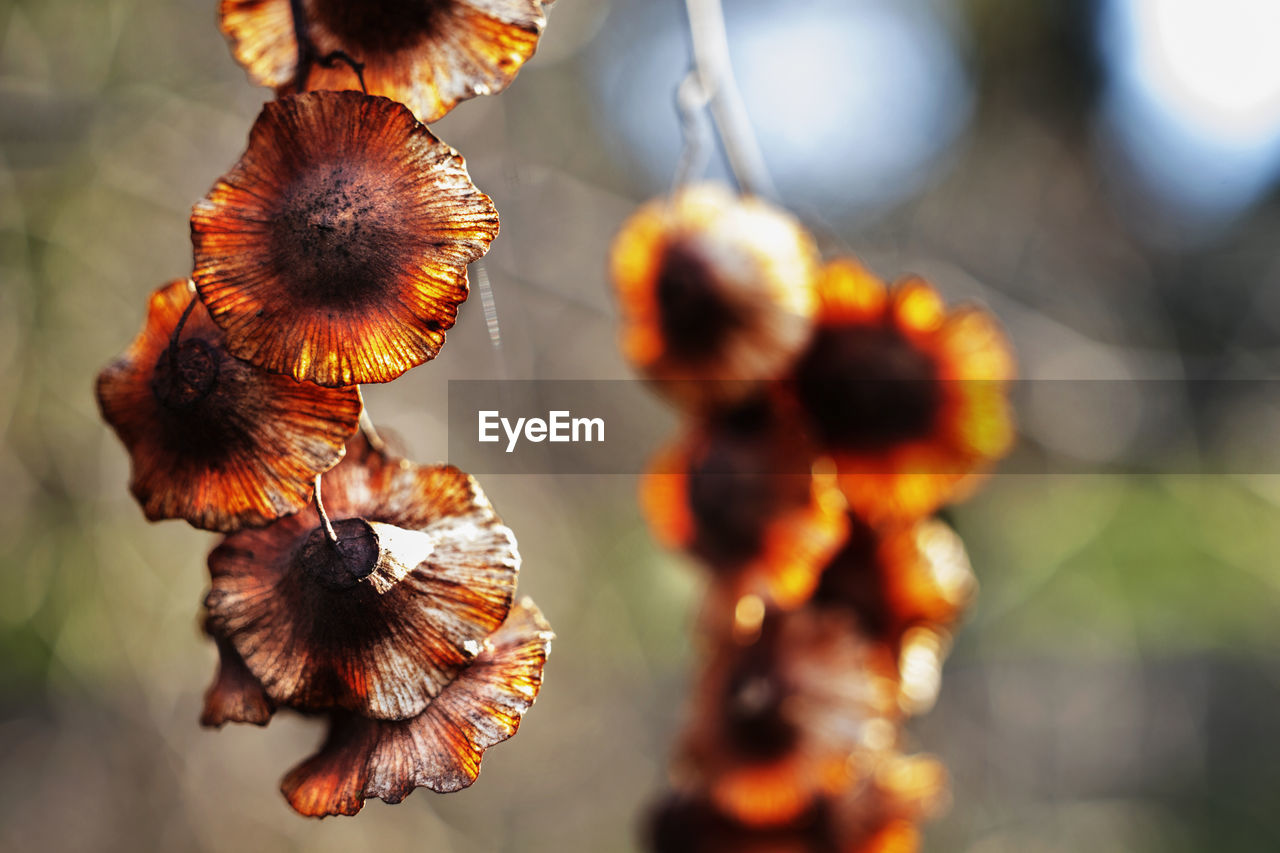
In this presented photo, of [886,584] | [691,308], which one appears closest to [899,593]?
[886,584]

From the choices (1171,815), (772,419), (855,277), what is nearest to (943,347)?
(855,277)

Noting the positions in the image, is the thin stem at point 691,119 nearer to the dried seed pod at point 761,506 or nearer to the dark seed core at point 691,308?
the dark seed core at point 691,308

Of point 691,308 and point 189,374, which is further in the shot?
point 691,308

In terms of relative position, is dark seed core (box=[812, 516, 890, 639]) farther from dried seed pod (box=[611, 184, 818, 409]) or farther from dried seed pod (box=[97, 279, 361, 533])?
dried seed pod (box=[97, 279, 361, 533])

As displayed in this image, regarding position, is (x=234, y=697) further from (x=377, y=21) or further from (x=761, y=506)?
(x=761, y=506)

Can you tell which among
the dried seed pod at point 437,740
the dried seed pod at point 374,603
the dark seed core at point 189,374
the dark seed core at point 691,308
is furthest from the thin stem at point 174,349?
the dark seed core at point 691,308
